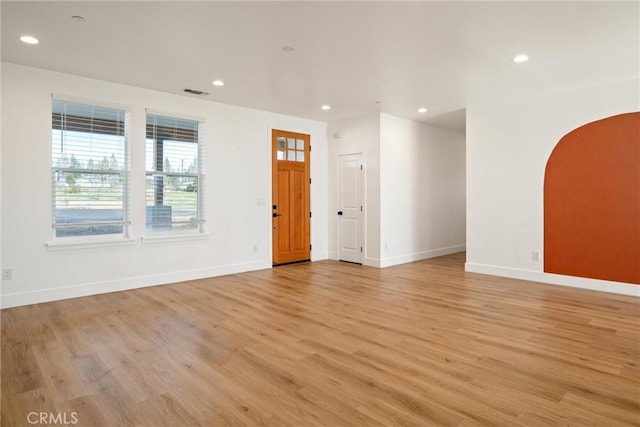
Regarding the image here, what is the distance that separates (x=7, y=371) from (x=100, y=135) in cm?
313

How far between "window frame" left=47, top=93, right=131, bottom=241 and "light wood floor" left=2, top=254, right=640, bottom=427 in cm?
75

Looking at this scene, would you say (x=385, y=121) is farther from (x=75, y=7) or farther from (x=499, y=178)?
(x=75, y=7)

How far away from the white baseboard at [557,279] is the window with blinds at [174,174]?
455 centimetres

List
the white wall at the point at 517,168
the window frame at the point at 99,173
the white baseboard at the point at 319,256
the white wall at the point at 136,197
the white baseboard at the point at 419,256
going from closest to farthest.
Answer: the white wall at the point at 136,197
the window frame at the point at 99,173
the white wall at the point at 517,168
the white baseboard at the point at 419,256
the white baseboard at the point at 319,256

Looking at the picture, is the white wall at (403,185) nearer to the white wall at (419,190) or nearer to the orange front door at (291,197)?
the white wall at (419,190)

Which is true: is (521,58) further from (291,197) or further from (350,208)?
(291,197)

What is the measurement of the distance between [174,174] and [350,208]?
3.23 m

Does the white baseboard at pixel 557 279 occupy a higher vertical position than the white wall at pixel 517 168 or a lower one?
lower

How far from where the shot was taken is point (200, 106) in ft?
18.6

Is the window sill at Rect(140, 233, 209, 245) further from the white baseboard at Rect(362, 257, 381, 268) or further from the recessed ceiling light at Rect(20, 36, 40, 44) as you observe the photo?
the white baseboard at Rect(362, 257, 381, 268)

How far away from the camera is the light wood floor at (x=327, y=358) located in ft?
6.93

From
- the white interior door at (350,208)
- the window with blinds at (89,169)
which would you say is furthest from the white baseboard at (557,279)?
the window with blinds at (89,169)

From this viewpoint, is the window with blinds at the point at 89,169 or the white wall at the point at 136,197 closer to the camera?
the white wall at the point at 136,197

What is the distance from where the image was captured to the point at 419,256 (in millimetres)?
7457
